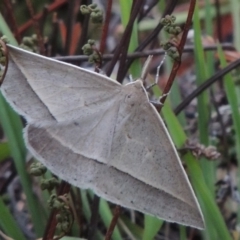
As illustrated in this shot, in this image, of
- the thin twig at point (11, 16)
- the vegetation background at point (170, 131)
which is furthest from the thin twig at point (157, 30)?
the thin twig at point (11, 16)

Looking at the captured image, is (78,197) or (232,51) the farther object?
(232,51)

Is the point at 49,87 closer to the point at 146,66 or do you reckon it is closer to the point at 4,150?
the point at 146,66

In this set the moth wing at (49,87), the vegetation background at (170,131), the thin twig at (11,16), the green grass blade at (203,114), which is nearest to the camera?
the moth wing at (49,87)

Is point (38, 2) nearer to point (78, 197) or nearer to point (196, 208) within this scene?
point (78, 197)

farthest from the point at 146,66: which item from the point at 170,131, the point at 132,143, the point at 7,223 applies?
the point at 7,223

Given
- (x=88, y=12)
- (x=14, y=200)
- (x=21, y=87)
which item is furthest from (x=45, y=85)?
(x=14, y=200)

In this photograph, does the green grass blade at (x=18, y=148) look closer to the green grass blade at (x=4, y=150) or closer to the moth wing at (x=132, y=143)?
the green grass blade at (x=4, y=150)

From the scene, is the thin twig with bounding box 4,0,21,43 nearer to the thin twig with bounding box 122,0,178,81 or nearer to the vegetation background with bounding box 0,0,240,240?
the vegetation background with bounding box 0,0,240,240
